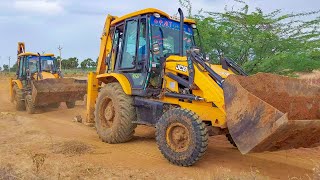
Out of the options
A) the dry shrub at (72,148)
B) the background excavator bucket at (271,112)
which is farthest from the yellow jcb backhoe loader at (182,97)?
the dry shrub at (72,148)

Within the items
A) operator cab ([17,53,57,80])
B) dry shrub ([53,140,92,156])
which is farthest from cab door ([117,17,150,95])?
operator cab ([17,53,57,80])

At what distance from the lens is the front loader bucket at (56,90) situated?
42.1ft

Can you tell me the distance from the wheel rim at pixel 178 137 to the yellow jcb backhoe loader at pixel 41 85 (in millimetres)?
7846

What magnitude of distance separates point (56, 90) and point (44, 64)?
229cm

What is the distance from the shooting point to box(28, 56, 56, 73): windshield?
1472 centimetres

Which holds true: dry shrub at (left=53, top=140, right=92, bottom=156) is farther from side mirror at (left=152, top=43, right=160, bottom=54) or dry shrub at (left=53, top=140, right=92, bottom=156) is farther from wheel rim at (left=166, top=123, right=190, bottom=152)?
side mirror at (left=152, top=43, right=160, bottom=54)

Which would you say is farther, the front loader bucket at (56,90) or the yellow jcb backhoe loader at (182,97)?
the front loader bucket at (56,90)

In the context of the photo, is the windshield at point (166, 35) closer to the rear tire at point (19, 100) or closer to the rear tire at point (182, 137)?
the rear tire at point (182, 137)

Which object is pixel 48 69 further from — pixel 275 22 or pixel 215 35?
pixel 275 22

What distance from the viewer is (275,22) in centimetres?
1054

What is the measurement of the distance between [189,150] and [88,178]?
5.25 feet

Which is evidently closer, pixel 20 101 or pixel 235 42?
pixel 235 42

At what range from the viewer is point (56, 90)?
43.1 ft

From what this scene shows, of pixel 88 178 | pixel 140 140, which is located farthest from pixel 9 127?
pixel 88 178
